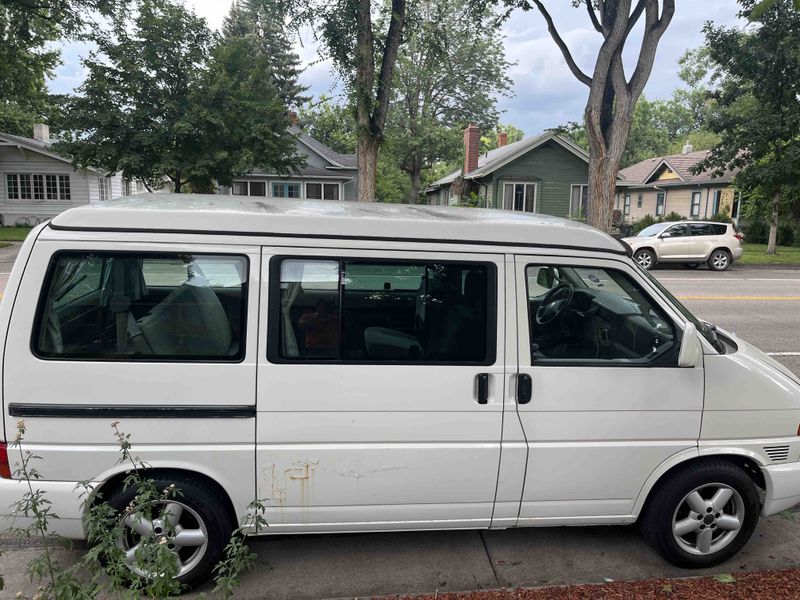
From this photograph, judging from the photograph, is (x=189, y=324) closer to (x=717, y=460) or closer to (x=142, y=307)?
(x=142, y=307)

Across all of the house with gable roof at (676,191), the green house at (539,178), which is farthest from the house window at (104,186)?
the house with gable roof at (676,191)

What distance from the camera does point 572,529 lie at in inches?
150

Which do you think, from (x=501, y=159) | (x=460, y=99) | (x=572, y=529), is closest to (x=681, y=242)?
(x=501, y=159)

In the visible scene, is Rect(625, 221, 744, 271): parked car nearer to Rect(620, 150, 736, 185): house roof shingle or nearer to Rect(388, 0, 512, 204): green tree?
Rect(620, 150, 736, 185): house roof shingle

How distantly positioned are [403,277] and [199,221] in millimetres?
1027

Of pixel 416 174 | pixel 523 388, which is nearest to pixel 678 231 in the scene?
pixel 523 388

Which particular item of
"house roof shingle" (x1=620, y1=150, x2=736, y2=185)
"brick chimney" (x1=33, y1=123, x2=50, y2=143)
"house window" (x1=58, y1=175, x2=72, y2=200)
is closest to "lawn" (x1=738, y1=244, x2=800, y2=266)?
"house roof shingle" (x1=620, y1=150, x2=736, y2=185)

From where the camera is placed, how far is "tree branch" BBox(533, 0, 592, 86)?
17906mm

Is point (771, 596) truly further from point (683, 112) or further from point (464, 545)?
point (683, 112)

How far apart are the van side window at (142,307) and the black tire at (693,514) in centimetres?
238

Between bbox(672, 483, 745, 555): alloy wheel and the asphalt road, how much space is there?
16 cm

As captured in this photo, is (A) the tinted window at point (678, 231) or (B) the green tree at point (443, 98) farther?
(B) the green tree at point (443, 98)

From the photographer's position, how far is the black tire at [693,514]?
3.28 meters

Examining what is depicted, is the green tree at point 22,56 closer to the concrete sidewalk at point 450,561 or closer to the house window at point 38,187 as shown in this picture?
the house window at point 38,187
